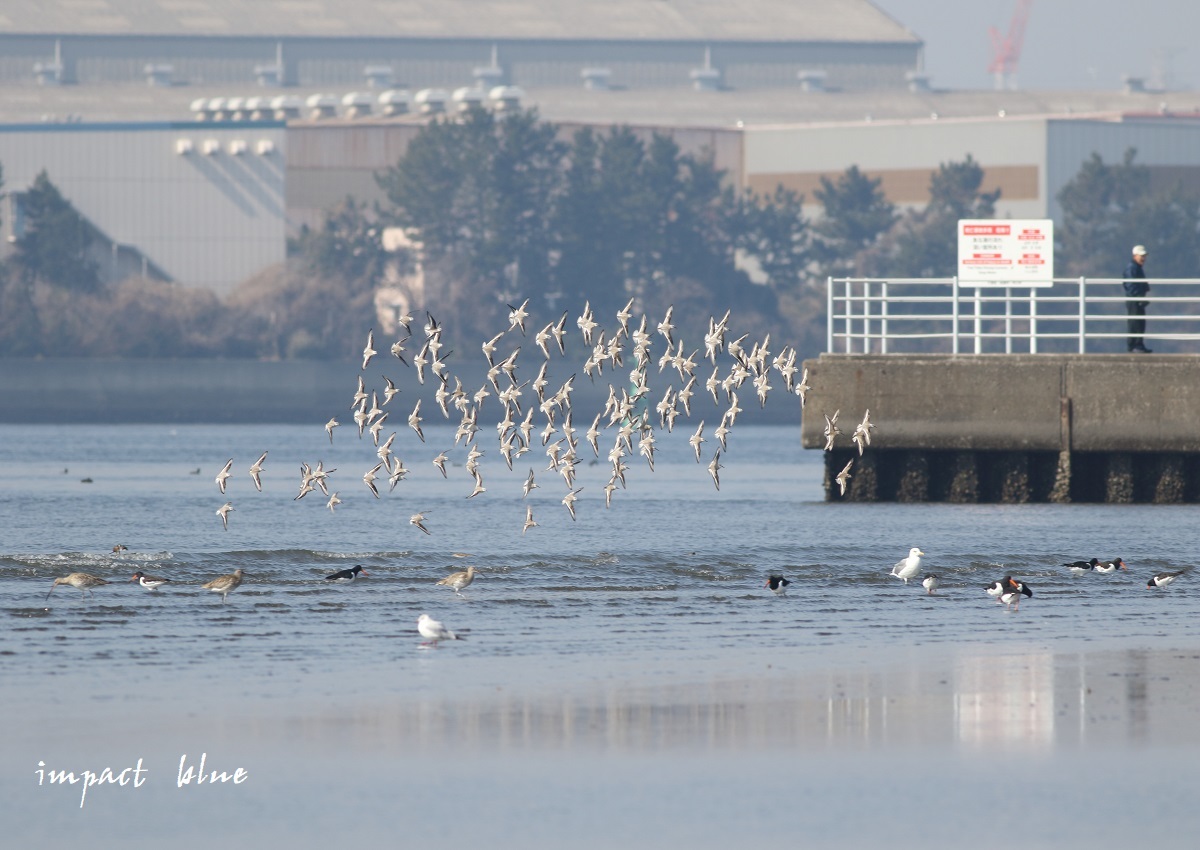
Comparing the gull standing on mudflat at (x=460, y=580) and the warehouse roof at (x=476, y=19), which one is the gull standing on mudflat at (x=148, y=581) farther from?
the warehouse roof at (x=476, y=19)

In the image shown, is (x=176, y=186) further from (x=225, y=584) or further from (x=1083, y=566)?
(x=1083, y=566)

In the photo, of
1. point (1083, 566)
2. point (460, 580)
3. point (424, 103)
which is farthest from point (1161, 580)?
point (424, 103)

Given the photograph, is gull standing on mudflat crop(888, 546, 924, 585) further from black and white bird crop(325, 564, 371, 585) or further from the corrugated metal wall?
the corrugated metal wall

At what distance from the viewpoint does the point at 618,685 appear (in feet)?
59.5

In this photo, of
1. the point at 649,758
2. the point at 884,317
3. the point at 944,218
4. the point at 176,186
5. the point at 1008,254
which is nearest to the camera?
the point at 649,758

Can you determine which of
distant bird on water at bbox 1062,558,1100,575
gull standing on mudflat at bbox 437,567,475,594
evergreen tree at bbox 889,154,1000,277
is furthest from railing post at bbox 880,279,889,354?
evergreen tree at bbox 889,154,1000,277

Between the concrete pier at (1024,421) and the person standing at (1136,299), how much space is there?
1.92 ft

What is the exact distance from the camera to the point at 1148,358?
35031 mm

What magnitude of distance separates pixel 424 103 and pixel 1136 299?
84.2m

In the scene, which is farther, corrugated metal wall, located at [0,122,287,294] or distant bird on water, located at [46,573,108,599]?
corrugated metal wall, located at [0,122,287,294]

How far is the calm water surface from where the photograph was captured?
1363cm

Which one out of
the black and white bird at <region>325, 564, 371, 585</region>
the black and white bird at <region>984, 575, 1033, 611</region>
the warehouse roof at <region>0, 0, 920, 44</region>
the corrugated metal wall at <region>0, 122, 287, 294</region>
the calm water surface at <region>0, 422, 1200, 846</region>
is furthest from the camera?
the warehouse roof at <region>0, 0, 920, 44</region>

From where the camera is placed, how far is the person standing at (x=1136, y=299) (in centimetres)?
3492

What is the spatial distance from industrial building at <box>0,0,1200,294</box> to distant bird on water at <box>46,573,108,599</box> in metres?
84.3
